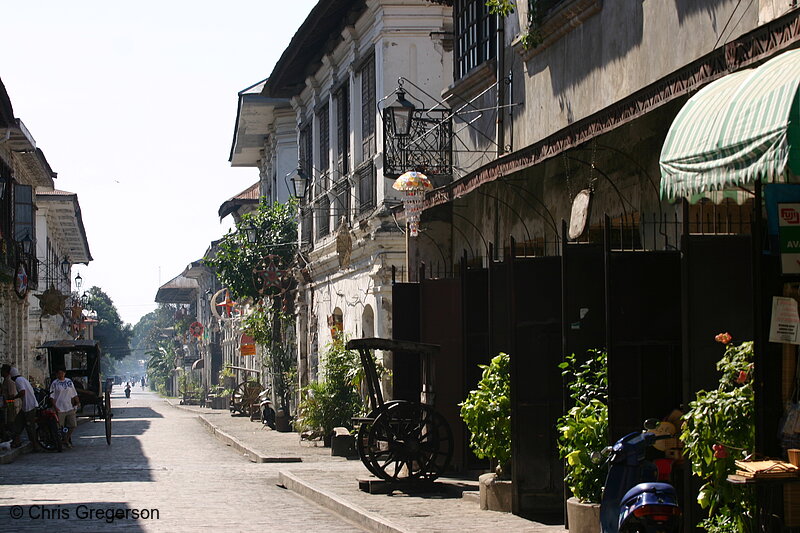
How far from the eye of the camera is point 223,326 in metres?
70.4

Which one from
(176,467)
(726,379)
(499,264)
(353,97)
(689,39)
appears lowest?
(176,467)

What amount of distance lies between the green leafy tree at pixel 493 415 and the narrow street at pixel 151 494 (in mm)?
1583

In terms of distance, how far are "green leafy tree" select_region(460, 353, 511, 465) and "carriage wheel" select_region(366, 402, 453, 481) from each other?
214cm

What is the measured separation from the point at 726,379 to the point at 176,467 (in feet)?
49.4

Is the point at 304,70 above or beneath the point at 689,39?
above

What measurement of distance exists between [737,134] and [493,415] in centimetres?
635

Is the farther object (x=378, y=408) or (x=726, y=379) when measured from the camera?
(x=378, y=408)

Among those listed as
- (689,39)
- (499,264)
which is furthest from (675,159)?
(499,264)

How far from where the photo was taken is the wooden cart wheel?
44.0m

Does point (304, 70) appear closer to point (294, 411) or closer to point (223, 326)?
point (294, 411)

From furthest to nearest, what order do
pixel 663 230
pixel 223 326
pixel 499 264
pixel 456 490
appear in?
1. pixel 223 326
2. pixel 456 490
3. pixel 499 264
4. pixel 663 230

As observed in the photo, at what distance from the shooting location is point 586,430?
11.1 m

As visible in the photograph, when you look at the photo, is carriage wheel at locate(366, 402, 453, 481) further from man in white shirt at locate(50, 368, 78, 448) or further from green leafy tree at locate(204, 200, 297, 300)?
green leafy tree at locate(204, 200, 297, 300)

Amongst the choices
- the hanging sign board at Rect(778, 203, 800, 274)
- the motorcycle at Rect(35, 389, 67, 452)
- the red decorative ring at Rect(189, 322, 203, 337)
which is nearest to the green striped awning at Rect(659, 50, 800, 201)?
the hanging sign board at Rect(778, 203, 800, 274)
